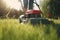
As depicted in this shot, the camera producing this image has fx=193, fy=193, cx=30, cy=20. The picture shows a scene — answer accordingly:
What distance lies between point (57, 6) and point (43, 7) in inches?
77.3

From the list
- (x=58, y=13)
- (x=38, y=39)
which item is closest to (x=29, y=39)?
(x=38, y=39)

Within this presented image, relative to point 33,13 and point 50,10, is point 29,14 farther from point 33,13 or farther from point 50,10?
point 50,10

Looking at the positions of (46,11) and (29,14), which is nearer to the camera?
(29,14)

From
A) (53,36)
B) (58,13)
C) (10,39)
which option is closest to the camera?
(10,39)

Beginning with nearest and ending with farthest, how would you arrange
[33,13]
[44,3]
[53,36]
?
[53,36], [33,13], [44,3]

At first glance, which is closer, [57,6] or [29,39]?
[29,39]

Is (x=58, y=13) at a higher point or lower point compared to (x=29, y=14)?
lower

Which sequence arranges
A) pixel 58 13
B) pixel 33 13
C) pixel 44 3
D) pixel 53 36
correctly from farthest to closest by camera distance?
1. pixel 44 3
2. pixel 58 13
3. pixel 33 13
4. pixel 53 36

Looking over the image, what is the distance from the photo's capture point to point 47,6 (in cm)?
2031

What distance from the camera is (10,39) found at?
8.45 ft

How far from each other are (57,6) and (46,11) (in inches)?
50.9

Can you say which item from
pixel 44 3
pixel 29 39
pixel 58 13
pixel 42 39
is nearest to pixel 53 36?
pixel 42 39

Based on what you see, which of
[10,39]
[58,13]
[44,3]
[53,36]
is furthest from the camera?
[44,3]

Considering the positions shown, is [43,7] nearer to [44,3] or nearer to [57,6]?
[44,3]
